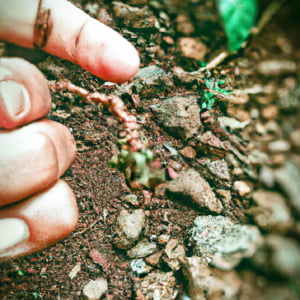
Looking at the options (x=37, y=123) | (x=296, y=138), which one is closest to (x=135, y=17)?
(x=37, y=123)

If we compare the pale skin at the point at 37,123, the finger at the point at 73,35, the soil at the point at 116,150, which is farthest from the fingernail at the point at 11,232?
the finger at the point at 73,35

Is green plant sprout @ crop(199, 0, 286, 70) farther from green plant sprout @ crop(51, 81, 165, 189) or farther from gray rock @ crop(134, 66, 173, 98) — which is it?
green plant sprout @ crop(51, 81, 165, 189)

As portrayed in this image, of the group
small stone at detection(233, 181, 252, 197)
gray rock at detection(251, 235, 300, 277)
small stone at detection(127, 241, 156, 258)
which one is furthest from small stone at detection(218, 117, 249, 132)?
small stone at detection(127, 241, 156, 258)

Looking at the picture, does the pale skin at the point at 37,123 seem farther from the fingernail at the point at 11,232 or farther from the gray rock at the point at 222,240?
the gray rock at the point at 222,240

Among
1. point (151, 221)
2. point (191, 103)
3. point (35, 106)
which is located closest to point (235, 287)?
point (151, 221)

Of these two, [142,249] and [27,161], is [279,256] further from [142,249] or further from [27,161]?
[27,161]
